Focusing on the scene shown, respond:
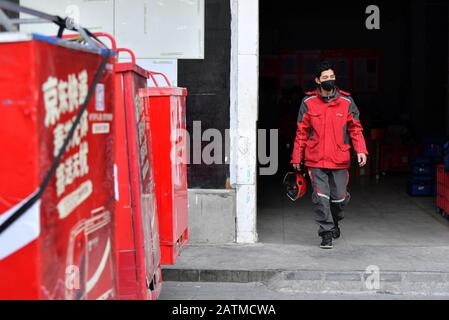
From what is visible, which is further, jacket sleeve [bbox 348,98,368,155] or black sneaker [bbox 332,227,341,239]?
black sneaker [bbox 332,227,341,239]

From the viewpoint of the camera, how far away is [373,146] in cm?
1458

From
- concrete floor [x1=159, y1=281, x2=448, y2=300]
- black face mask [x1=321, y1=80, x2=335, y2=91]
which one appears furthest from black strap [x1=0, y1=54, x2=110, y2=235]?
black face mask [x1=321, y1=80, x2=335, y2=91]

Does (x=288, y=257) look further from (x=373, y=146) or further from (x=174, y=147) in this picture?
(x=373, y=146)

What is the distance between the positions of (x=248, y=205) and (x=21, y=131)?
5456mm

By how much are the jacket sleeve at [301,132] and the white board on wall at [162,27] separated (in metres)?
1.39

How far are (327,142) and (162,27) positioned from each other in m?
2.43

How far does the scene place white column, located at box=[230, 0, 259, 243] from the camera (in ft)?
25.8

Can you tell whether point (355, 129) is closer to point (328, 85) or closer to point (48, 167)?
point (328, 85)

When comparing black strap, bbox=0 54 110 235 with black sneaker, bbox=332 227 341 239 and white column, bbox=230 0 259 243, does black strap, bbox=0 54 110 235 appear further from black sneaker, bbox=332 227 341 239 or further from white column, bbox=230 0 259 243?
black sneaker, bbox=332 227 341 239

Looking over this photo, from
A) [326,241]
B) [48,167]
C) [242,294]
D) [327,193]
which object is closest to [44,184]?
[48,167]

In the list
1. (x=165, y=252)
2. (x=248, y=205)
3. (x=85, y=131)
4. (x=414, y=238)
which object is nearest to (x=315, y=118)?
(x=248, y=205)

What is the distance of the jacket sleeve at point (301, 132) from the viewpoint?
7645mm

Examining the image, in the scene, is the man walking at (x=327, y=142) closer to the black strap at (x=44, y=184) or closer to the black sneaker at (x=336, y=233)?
the black sneaker at (x=336, y=233)

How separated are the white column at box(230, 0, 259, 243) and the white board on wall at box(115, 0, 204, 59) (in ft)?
1.49
